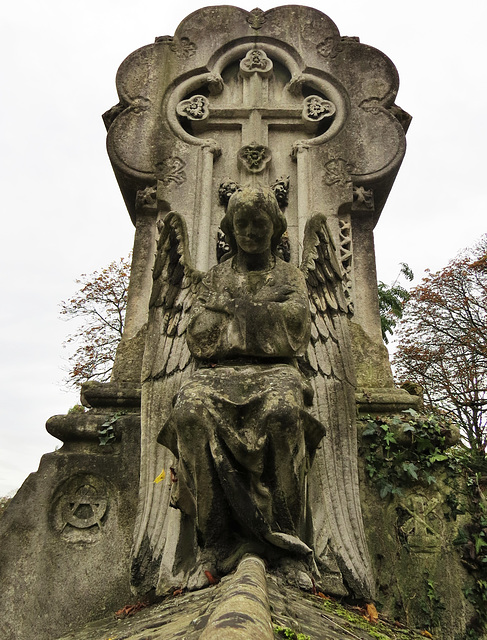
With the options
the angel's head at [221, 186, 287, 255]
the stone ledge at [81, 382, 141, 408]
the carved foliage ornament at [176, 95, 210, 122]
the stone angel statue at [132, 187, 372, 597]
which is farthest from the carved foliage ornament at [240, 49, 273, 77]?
the stone ledge at [81, 382, 141, 408]

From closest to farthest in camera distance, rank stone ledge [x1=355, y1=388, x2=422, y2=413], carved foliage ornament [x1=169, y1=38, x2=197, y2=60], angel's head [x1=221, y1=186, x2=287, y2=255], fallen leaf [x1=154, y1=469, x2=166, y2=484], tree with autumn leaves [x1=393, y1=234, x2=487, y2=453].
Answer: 1. angel's head [x1=221, y1=186, x2=287, y2=255]
2. fallen leaf [x1=154, y1=469, x2=166, y2=484]
3. stone ledge [x1=355, y1=388, x2=422, y2=413]
4. carved foliage ornament [x1=169, y1=38, x2=197, y2=60]
5. tree with autumn leaves [x1=393, y1=234, x2=487, y2=453]

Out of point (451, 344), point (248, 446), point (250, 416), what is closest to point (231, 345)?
point (250, 416)

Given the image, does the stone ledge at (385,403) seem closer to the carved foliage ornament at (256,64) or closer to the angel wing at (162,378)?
the angel wing at (162,378)

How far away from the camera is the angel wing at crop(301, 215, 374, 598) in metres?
3.06

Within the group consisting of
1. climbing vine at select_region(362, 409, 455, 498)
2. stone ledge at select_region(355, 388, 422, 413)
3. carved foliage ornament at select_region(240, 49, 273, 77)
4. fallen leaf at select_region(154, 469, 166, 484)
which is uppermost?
carved foliage ornament at select_region(240, 49, 273, 77)

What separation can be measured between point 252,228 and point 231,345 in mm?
701

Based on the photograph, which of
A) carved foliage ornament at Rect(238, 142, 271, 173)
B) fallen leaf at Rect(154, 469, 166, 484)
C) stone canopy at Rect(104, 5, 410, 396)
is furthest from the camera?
carved foliage ornament at Rect(238, 142, 271, 173)

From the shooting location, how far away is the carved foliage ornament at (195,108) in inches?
207

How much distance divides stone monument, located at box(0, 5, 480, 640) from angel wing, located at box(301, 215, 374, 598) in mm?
11

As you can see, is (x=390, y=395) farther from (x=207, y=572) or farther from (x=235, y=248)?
(x=207, y=572)

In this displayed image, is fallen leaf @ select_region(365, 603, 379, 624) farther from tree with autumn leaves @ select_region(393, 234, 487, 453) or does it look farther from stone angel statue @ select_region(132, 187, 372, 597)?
tree with autumn leaves @ select_region(393, 234, 487, 453)

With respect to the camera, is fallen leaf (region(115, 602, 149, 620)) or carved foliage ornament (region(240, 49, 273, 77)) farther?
carved foliage ornament (region(240, 49, 273, 77))

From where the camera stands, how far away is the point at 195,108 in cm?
531

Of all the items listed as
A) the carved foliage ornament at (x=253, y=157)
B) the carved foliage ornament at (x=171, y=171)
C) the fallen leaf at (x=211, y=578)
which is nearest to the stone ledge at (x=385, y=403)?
the fallen leaf at (x=211, y=578)
